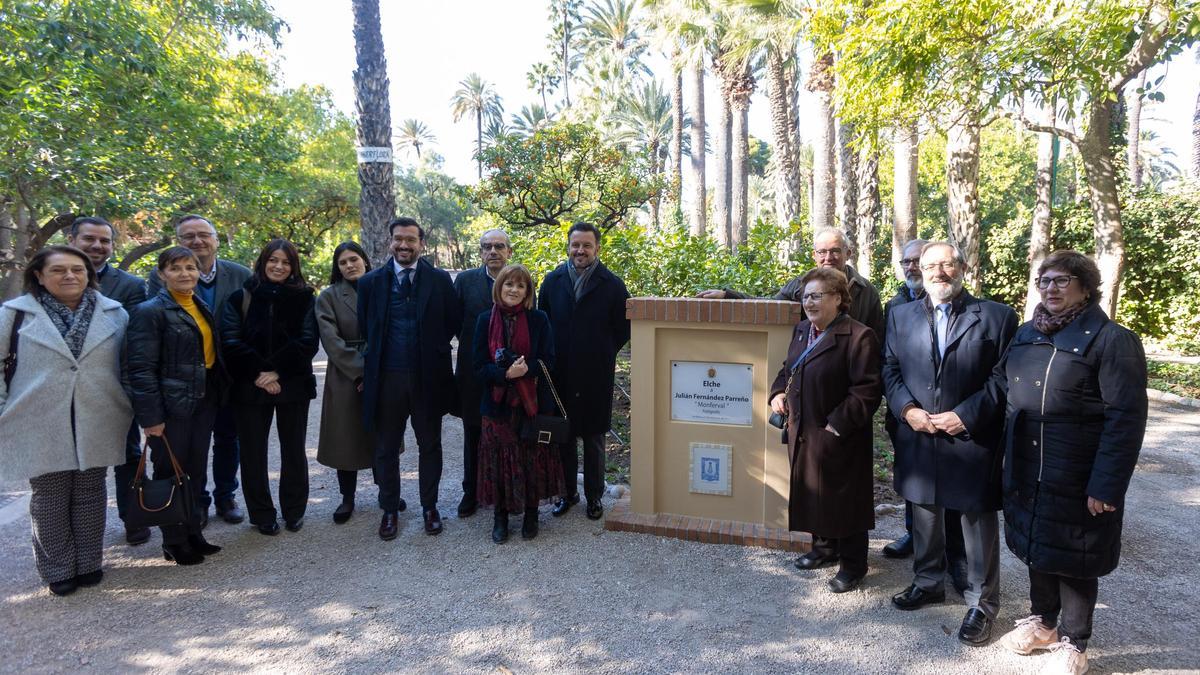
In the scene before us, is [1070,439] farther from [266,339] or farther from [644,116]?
[644,116]

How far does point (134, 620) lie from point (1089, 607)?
435cm

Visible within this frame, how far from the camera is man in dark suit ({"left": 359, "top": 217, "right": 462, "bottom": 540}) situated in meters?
4.20

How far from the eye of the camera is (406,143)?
61344mm

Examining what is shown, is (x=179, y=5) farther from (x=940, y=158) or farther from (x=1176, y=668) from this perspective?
(x=940, y=158)

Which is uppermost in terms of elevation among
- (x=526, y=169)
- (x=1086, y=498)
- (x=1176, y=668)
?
(x=526, y=169)

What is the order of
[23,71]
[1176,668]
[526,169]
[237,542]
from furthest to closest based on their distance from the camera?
[526,169]
[23,71]
[237,542]
[1176,668]

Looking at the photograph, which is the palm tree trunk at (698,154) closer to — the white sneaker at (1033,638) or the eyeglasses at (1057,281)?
the eyeglasses at (1057,281)

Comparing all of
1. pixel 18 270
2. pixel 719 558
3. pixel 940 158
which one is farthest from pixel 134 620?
pixel 940 158

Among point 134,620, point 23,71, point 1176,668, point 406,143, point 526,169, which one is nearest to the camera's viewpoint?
point 1176,668

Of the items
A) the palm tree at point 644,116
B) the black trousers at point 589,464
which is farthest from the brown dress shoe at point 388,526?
the palm tree at point 644,116

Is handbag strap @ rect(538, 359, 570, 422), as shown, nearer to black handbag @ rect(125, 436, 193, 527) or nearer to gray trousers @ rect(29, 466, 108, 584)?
black handbag @ rect(125, 436, 193, 527)

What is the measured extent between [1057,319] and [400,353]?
3.47 meters

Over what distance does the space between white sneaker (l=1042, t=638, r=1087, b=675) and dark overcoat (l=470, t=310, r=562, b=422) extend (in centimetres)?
272

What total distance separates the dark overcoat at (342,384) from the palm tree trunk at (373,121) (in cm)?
296
